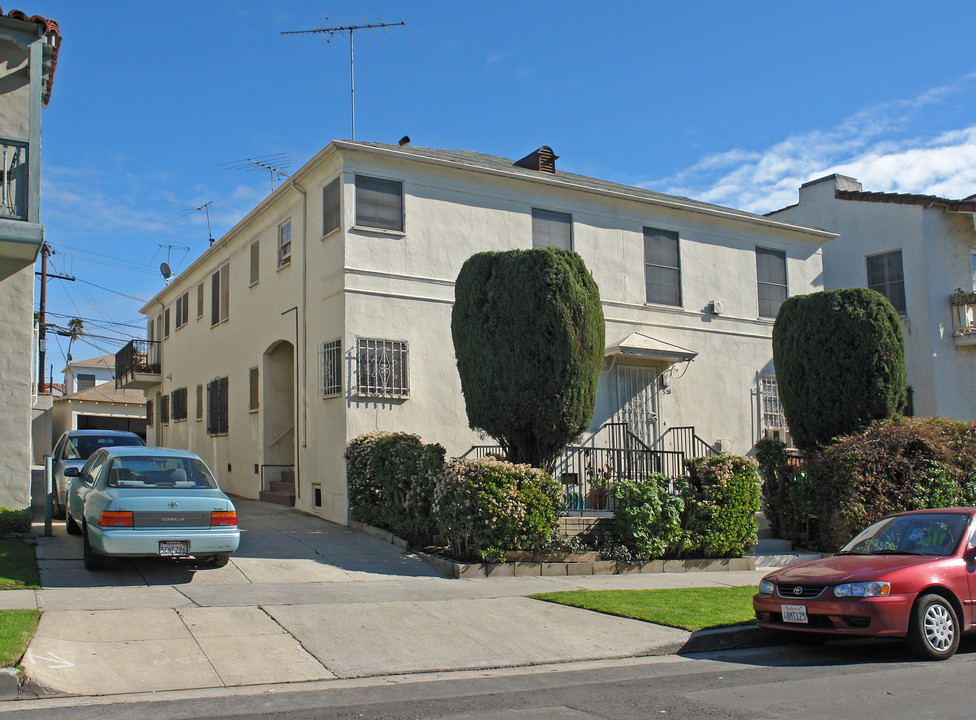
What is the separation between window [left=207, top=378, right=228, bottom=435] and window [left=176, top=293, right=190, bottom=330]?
12.8ft

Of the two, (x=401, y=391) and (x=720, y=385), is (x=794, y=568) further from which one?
(x=720, y=385)

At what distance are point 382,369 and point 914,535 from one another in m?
9.05

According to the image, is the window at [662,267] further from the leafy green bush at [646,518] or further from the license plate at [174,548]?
the license plate at [174,548]

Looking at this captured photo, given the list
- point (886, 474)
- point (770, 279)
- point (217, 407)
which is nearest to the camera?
point (886, 474)

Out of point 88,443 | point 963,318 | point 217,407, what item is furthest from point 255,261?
point 963,318

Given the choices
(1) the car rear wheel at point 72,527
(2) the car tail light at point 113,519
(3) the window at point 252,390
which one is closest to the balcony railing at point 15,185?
(2) the car tail light at point 113,519

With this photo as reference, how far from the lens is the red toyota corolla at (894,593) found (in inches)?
293

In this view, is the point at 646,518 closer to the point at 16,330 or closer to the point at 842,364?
the point at 842,364

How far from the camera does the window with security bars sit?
19.9m

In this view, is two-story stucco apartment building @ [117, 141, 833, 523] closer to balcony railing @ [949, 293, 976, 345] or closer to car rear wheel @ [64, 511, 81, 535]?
balcony railing @ [949, 293, 976, 345]

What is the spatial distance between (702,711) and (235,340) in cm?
1671

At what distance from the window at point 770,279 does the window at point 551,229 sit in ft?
17.6

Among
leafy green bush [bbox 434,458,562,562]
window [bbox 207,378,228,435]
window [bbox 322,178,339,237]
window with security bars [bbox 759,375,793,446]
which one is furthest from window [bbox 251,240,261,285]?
window with security bars [bbox 759,375,793,446]

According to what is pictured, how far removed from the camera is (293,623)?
27.6 ft
